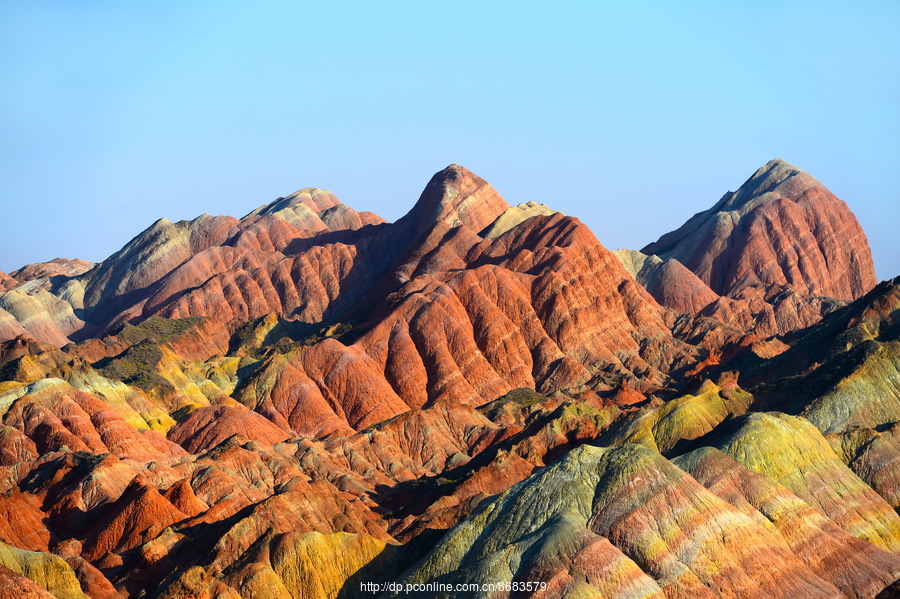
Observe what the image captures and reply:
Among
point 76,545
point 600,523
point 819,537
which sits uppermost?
point 76,545

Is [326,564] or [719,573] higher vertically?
[326,564]

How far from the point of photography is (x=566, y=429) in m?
177

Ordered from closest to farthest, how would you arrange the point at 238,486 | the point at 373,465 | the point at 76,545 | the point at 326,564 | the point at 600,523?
1. the point at 600,523
2. the point at 326,564
3. the point at 76,545
4. the point at 238,486
5. the point at 373,465

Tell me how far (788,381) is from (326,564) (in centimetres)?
7805

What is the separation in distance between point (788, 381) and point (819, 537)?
230 ft

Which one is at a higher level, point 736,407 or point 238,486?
point 238,486

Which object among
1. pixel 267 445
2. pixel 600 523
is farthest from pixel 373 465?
pixel 600 523

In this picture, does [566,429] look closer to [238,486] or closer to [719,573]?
[238,486]

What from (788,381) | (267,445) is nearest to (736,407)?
(788,381)

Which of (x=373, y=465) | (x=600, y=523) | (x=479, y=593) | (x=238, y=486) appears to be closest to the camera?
(x=479, y=593)

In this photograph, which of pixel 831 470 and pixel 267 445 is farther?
pixel 267 445

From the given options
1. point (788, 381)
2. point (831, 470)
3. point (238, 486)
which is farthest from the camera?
point (788, 381)

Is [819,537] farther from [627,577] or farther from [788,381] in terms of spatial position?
[788,381]

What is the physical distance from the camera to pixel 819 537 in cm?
10481
